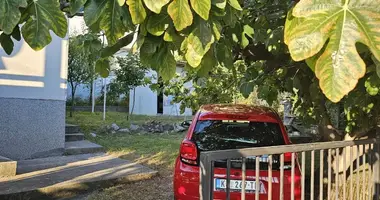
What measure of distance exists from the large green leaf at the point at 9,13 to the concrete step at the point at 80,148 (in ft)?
25.0

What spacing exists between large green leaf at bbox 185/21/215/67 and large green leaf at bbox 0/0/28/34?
0.75 meters

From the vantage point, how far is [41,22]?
5.07 ft

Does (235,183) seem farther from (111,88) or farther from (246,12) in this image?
(111,88)

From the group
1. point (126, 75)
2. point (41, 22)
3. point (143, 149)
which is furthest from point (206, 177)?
point (126, 75)

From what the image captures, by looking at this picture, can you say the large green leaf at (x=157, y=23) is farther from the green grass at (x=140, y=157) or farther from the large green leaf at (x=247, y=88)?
the green grass at (x=140, y=157)

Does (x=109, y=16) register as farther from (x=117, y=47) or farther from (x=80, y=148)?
(x=80, y=148)

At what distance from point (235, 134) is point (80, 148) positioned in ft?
18.4

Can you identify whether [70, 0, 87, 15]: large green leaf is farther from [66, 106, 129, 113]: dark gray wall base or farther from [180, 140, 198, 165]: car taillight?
[66, 106, 129, 113]: dark gray wall base

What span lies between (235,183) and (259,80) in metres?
1.79

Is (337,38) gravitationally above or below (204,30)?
below

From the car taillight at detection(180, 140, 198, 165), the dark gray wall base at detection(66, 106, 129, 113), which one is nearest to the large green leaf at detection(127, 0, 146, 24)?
the car taillight at detection(180, 140, 198, 165)

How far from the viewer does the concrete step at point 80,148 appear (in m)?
8.66

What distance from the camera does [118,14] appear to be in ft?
5.53

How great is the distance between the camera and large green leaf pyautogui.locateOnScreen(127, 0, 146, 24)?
4.96ft
